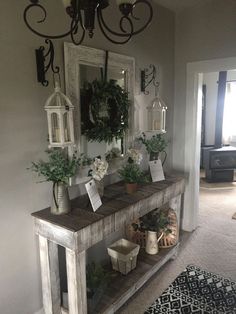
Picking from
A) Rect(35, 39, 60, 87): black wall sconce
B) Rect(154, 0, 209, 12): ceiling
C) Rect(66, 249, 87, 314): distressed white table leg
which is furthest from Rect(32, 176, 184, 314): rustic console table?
Rect(154, 0, 209, 12): ceiling

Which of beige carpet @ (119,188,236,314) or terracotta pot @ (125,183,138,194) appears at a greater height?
terracotta pot @ (125,183,138,194)

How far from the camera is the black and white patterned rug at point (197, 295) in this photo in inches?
85.7

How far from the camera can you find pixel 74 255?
1620 mm

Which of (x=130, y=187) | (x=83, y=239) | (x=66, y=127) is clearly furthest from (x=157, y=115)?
(x=83, y=239)

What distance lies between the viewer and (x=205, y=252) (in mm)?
2986

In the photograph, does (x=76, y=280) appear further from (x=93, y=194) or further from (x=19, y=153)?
(x=19, y=153)

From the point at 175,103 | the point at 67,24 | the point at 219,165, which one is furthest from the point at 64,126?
the point at 219,165

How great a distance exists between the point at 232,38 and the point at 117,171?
1811mm

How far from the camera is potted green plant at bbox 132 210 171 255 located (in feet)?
8.57

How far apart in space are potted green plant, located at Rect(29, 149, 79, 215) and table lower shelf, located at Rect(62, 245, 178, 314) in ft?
2.58

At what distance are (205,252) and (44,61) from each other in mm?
2573

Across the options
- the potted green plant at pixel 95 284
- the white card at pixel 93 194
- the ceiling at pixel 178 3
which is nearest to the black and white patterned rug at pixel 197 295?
the potted green plant at pixel 95 284

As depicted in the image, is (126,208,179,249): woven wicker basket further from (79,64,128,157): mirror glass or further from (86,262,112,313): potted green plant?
(79,64,128,157): mirror glass

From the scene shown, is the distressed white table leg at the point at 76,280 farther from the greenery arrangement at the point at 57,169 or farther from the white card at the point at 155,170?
the white card at the point at 155,170
